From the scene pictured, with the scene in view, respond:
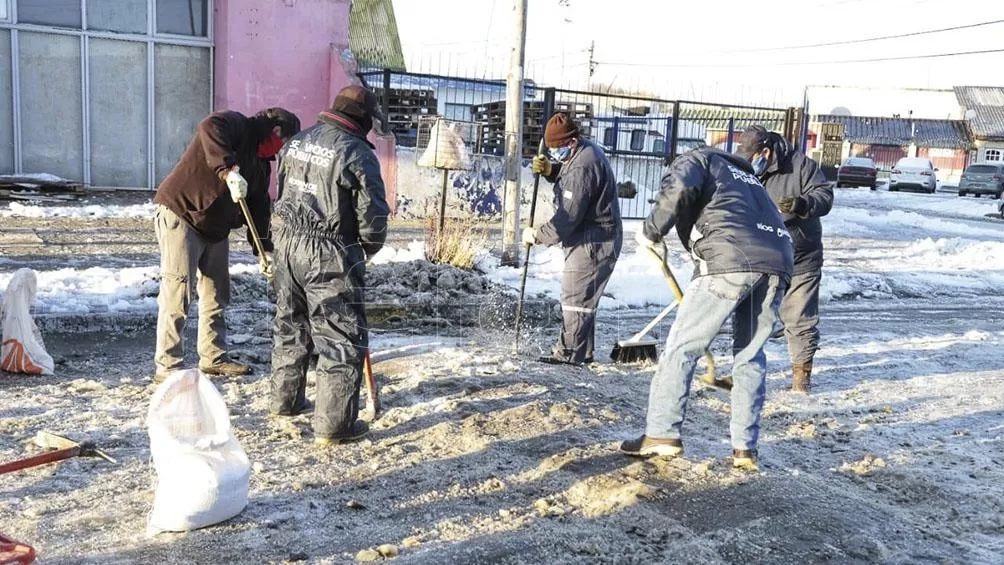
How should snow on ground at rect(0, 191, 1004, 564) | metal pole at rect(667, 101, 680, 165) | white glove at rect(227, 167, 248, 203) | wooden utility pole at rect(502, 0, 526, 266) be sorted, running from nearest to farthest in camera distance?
snow on ground at rect(0, 191, 1004, 564) → white glove at rect(227, 167, 248, 203) → wooden utility pole at rect(502, 0, 526, 266) → metal pole at rect(667, 101, 680, 165)

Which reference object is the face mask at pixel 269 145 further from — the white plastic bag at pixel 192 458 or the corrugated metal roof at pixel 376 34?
the corrugated metal roof at pixel 376 34

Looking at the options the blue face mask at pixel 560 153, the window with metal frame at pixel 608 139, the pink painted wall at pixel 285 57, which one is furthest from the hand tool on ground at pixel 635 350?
the window with metal frame at pixel 608 139

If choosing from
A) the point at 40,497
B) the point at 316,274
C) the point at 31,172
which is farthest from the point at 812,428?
the point at 31,172

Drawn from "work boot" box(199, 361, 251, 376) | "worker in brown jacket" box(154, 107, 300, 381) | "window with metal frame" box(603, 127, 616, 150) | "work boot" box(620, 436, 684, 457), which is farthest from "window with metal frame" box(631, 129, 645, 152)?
"work boot" box(620, 436, 684, 457)

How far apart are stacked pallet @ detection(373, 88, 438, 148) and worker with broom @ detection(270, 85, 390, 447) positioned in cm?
1012

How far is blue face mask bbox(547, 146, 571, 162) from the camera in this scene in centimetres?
676

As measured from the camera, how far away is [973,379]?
7.23 metres

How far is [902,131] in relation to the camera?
57.2m

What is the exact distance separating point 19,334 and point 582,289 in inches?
152

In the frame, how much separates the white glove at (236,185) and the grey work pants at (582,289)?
2484 millimetres

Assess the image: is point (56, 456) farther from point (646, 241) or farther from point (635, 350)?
point (635, 350)

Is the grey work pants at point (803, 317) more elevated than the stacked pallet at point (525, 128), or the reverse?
the stacked pallet at point (525, 128)

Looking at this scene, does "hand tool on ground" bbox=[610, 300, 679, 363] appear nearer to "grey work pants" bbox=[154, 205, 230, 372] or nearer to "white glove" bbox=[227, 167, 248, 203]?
"grey work pants" bbox=[154, 205, 230, 372]

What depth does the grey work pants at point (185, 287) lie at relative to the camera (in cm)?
569
